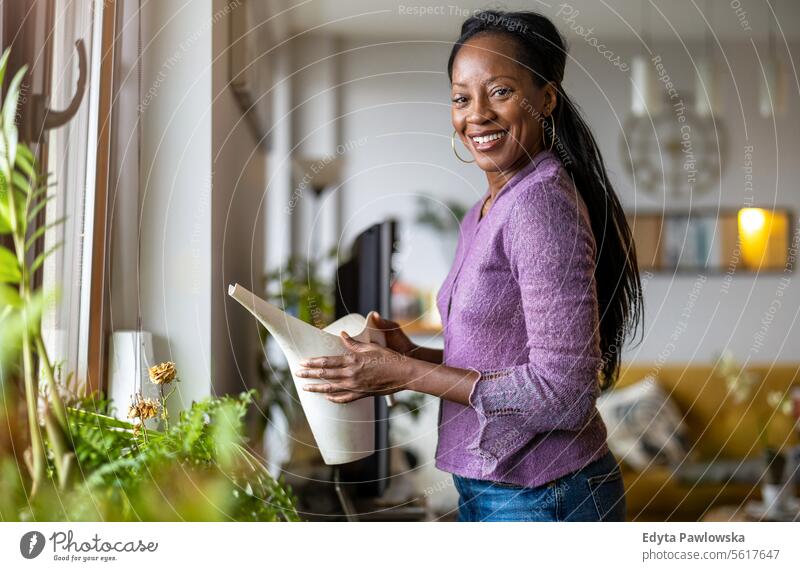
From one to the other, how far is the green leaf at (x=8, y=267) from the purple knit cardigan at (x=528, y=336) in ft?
1.23

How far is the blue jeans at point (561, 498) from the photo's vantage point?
2.19ft

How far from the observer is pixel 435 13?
2.51 feet

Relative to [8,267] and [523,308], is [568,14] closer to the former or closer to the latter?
[523,308]

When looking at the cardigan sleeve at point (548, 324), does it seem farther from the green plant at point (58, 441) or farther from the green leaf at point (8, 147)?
the green leaf at point (8, 147)

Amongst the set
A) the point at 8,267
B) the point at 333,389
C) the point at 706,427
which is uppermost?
the point at 8,267

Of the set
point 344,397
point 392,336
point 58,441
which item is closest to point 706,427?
point 392,336

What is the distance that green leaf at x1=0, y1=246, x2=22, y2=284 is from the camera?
65 cm

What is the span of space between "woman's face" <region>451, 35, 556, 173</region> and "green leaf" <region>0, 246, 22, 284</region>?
0.40m

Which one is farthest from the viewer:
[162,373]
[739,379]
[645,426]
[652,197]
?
[652,197]

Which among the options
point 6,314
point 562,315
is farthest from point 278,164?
point 562,315

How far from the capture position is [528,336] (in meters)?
0.63

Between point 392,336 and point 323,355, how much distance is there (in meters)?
0.13

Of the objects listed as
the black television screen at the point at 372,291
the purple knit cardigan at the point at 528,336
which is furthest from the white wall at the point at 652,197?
the purple knit cardigan at the point at 528,336

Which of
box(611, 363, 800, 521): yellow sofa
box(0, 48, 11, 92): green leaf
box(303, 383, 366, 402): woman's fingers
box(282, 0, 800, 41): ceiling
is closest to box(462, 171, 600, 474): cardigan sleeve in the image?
box(303, 383, 366, 402): woman's fingers
